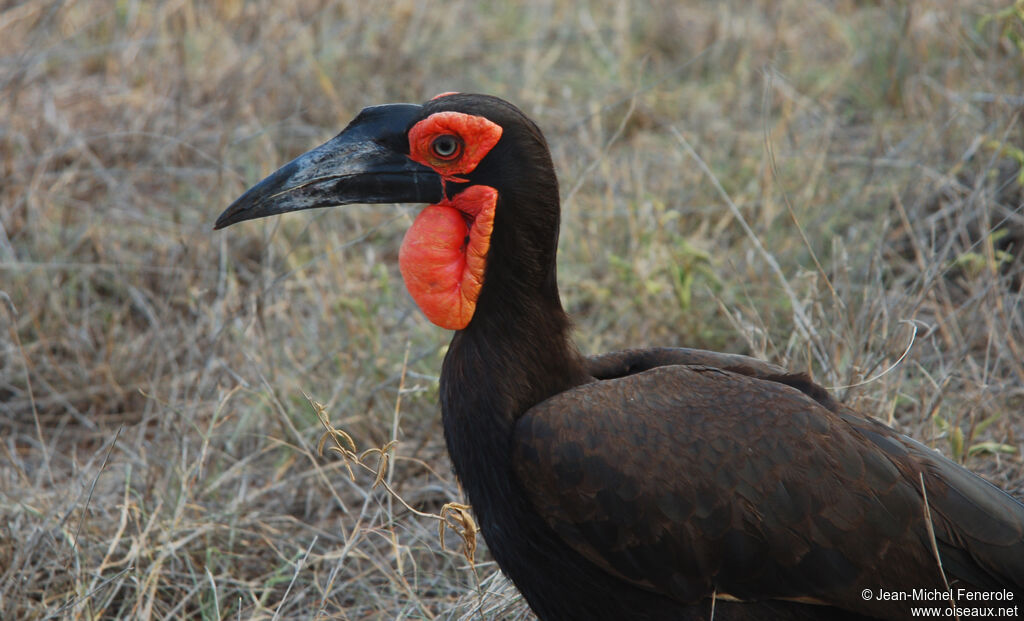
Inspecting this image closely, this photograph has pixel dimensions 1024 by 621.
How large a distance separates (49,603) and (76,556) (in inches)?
10.7

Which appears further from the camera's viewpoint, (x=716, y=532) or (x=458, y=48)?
(x=458, y=48)

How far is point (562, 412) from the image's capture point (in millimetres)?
2299

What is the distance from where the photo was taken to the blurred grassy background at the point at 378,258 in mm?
3031

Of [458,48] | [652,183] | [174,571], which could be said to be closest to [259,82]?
[458,48]

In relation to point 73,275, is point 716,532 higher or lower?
lower

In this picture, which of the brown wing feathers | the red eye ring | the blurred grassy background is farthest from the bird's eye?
the blurred grassy background

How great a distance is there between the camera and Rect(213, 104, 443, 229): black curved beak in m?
2.39

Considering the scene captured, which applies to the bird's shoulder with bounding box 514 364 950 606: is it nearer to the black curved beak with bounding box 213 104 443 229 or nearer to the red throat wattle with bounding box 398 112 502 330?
the red throat wattle with bounding box 398 112 502 330

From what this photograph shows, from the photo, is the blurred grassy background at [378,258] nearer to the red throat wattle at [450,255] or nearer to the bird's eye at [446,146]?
the red throat wattle at [450,255]

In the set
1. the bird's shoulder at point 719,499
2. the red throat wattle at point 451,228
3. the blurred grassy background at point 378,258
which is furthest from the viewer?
the blurred grassy background at point 378,258

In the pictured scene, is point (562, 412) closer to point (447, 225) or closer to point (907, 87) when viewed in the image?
point (447, 225)

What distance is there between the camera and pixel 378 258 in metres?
4.62

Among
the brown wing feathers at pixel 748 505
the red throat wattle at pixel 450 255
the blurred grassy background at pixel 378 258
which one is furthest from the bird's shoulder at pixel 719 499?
the blurred grassy background at pixel 378 258

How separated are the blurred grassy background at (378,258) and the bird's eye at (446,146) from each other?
0.77 m
